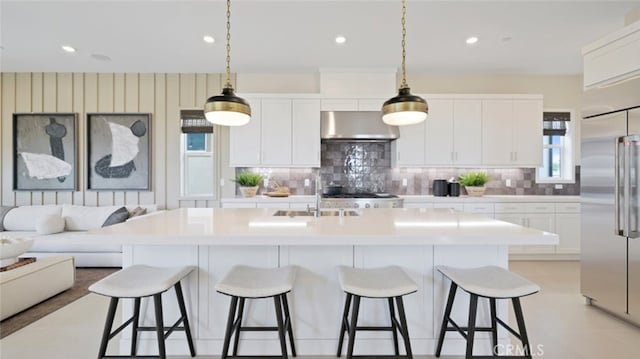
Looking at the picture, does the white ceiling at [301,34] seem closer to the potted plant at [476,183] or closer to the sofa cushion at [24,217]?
the potted plant at [476,183]

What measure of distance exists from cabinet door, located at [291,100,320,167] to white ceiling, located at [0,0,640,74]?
0.57m

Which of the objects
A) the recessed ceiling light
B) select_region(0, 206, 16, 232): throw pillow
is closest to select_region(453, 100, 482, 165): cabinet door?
the recessed ceiling light

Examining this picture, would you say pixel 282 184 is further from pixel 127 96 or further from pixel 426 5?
pixel 426 5

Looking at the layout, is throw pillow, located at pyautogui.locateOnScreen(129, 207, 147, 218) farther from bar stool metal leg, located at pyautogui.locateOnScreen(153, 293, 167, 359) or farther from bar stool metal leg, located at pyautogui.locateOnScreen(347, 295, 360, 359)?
bar stool metal leg, located at pyautogui.locateOnScreen(347, 295, 360, 359)

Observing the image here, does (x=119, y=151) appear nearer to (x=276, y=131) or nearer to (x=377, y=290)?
(x=276, y=131)

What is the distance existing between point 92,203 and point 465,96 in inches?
221

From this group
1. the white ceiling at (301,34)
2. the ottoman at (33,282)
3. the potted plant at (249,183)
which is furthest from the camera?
the potted plant at (249,183)

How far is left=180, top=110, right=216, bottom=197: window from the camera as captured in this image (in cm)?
487

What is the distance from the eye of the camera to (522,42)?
146 inches

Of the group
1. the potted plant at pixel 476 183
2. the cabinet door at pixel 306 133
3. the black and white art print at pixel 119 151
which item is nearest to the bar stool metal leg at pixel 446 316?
the cabinet door at pixel 306 133

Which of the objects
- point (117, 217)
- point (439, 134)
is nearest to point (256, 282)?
point (117, 217)

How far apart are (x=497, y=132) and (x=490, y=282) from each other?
11.2ft

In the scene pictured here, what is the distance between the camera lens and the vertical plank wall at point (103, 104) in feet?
15.6

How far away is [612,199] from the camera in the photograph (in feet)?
8.70
